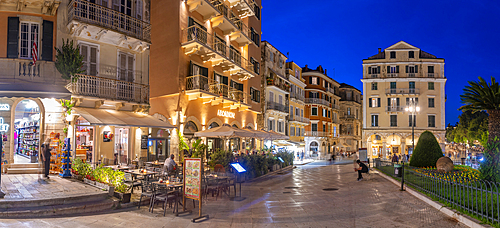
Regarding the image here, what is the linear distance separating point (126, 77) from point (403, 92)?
4522 centimetres

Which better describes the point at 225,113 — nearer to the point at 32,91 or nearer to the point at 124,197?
the point at 32,91

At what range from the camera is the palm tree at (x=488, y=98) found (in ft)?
61.4

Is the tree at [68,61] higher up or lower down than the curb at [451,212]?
higher up

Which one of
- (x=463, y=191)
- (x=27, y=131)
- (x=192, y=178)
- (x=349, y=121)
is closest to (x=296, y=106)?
(x=349, y=121)

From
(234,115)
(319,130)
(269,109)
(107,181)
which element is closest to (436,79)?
(319,130)

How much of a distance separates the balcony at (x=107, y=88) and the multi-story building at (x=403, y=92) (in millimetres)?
42222

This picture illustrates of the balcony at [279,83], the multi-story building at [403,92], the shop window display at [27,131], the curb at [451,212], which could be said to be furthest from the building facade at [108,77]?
the multi-story building at [403,92]

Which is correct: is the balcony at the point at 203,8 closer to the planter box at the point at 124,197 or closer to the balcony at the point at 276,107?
the planter box at the point at 124,197

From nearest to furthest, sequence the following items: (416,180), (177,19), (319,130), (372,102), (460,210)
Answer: (460,210) < (416,180) < (177,19) < (372,102) < (319,130)

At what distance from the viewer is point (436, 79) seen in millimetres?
51344

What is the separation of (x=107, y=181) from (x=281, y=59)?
35.3 metres

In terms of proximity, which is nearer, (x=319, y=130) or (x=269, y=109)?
(x=269, y=109)

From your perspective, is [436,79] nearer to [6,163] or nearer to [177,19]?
[177,19]

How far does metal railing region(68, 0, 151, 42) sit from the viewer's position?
16.0m
